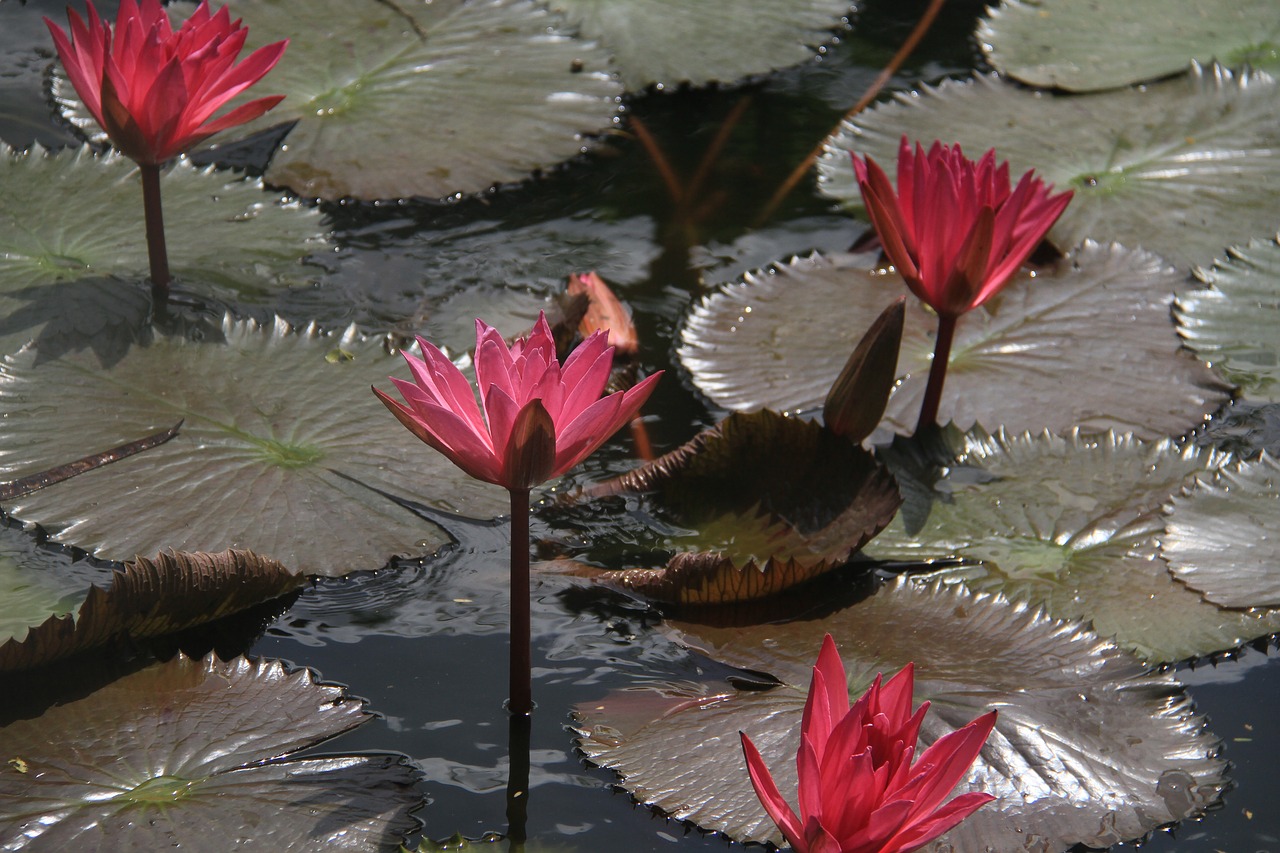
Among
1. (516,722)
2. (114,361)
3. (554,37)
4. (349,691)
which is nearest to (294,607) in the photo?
(349,691)

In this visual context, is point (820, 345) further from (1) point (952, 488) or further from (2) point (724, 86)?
(2) point (724, 86)

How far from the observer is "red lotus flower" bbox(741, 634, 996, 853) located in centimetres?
105

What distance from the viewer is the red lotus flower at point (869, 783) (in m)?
1.05

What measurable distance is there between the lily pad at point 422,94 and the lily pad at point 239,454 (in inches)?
25.0

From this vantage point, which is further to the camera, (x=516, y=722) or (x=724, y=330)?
(x=724, y=330)

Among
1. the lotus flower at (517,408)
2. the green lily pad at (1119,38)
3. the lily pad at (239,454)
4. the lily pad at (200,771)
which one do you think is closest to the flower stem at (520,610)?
the lotus flower at (517,408)

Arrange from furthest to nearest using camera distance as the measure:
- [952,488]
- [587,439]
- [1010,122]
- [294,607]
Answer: [1010,122]
[952,488]
[294,607]
[587,439]

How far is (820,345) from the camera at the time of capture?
213cm

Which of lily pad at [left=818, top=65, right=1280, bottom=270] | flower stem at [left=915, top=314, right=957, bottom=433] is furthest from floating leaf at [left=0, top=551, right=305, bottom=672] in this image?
lily pad at [left=818, top=65, right=1280, bottom=270]

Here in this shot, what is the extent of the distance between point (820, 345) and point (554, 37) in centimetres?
120

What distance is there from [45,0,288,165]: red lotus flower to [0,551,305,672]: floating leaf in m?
0.73

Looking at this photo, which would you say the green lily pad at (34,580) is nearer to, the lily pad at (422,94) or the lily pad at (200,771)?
the lily pad at (200,771)

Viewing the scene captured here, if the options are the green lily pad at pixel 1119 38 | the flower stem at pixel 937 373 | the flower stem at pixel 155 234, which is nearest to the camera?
the flower stem at pixel 937 373

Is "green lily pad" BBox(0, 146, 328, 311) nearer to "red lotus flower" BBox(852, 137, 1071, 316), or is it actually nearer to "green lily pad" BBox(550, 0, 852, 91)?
"green lily pad" BBox(550, 0, 852, 91)
